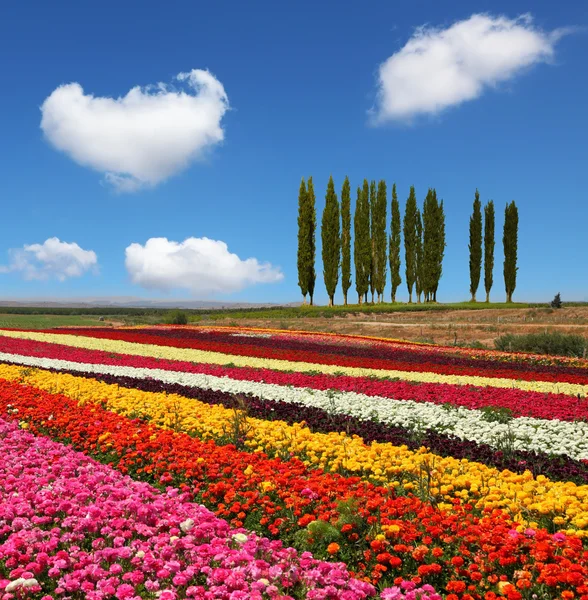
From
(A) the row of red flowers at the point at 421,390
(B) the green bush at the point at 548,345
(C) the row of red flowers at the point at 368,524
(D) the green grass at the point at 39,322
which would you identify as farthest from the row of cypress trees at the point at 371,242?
(C) the row of red flowers at the point at 368,524

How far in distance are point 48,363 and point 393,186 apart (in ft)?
187

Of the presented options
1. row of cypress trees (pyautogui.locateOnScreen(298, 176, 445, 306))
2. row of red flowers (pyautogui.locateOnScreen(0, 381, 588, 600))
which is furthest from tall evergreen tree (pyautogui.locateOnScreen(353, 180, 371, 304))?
row of red flowers (pyautogui.locateOnScreen(0, 381, 588, 600))

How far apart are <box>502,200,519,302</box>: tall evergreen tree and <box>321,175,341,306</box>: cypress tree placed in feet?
69.4

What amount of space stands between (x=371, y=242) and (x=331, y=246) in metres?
6.45

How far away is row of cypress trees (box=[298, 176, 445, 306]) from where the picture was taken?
59344 mm

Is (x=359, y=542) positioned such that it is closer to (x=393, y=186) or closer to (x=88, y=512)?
(x=88, y=512)

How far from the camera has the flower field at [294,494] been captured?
13.0 feet

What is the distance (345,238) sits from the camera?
61812 mm

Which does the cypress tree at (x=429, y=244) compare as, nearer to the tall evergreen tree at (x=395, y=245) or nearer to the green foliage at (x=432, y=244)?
the green foliage at (x=432, y=244)

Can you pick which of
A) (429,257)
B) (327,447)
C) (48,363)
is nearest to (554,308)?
(429,257)

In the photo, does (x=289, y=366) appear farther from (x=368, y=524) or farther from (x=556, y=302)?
(x=556, y=302)

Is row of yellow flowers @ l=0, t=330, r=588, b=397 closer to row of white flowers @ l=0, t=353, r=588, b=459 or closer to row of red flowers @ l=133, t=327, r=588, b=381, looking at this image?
row of red flowers @ l=133, t=327, r=588, b=381

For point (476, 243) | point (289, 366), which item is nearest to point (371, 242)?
point (476, 243)

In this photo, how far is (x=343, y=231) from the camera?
2447 inches
